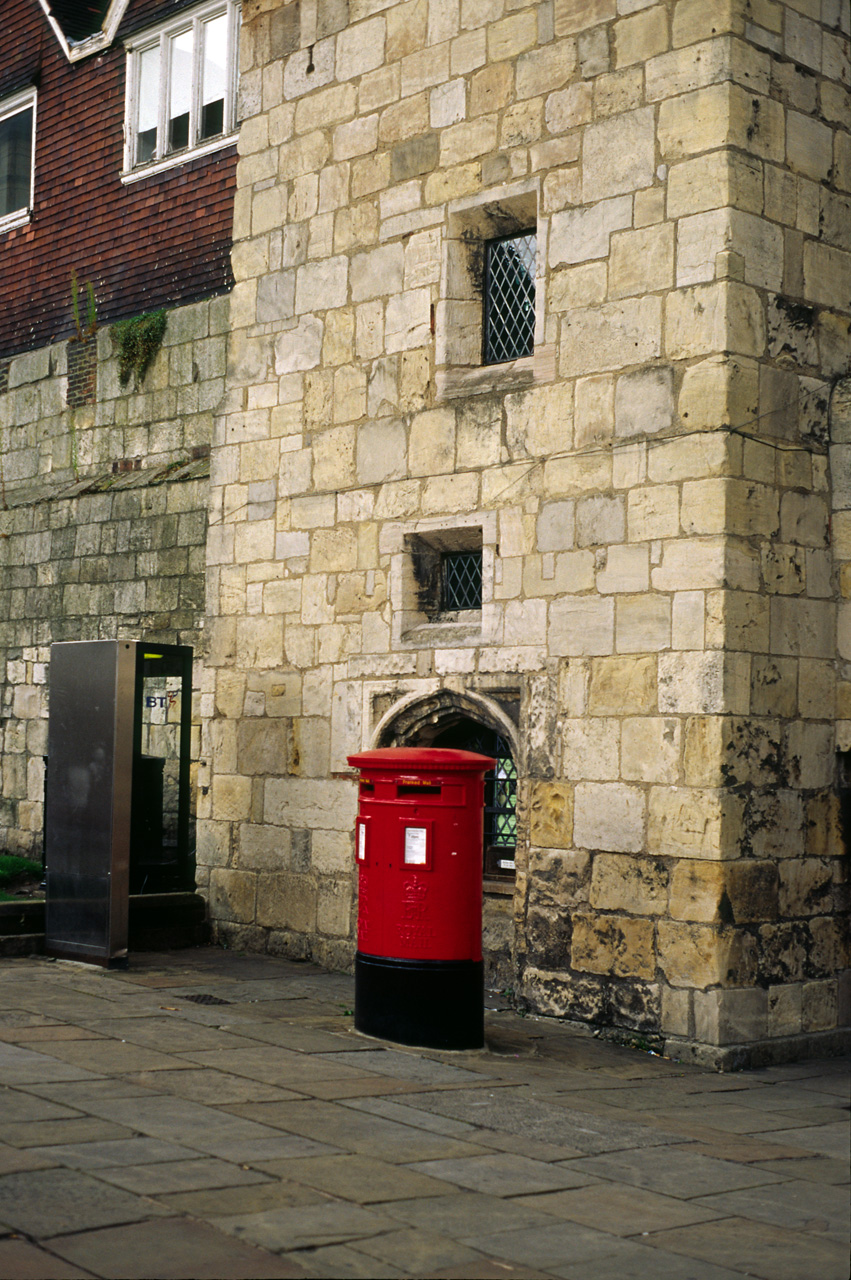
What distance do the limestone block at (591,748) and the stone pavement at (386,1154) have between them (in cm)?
141

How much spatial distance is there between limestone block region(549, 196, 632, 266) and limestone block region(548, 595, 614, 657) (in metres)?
1.96

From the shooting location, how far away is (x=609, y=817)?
819 centimetres

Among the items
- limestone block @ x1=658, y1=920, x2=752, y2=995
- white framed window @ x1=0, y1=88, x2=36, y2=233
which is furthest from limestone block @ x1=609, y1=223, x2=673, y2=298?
white framed window @ x1=0, y1=88, x2=36, y2=233

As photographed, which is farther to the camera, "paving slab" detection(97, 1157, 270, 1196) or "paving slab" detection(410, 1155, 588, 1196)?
"paving slab" detection(410, 1155, 588, 1196)

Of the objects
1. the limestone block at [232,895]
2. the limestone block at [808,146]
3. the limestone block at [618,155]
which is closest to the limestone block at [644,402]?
the limestone block at [618,155]

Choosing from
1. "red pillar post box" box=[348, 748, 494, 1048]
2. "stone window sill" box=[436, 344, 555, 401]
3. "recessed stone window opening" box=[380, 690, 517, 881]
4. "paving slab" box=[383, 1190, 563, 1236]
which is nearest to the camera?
"paving slab" box=[383, 1190, 563, 1236]

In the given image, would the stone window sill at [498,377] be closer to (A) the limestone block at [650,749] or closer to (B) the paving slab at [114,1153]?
(A) the limestone block at [650,749]

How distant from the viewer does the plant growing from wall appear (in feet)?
41.3

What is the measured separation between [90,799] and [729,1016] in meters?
4.34

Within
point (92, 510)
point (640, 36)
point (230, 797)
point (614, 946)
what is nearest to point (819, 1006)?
point (614, 946)

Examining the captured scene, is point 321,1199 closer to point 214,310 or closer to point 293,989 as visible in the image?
point 293,989

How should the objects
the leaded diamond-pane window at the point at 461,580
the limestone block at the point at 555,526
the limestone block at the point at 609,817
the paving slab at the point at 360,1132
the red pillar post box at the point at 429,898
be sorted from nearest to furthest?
1. the paving slab at the point at 360,1132
2. the red pillar post box at the point at 429,898
3. the limestone block at the point at 609,817
4. the limestone block at the point at 555,526
5. the leaded diamond-pane window at the point at 461,580

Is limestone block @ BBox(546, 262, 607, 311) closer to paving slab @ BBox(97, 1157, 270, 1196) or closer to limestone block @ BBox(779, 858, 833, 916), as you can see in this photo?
limestone block @ BBox(779, 858, 833, 916)

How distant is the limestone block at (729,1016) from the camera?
7.59 metres
